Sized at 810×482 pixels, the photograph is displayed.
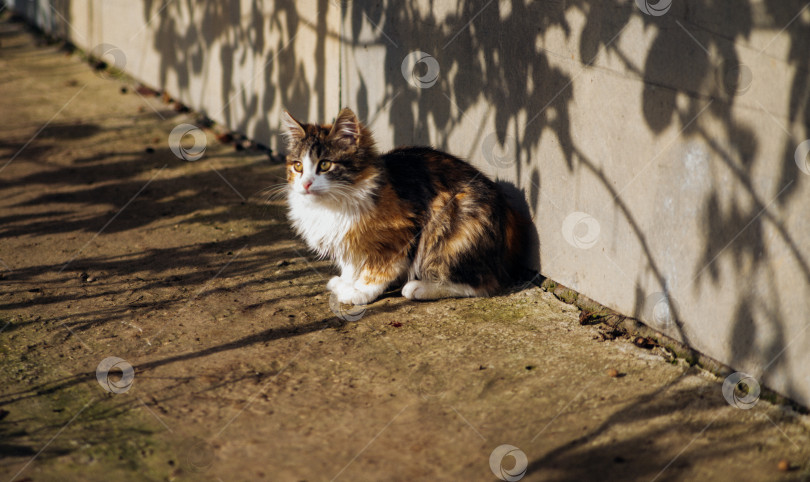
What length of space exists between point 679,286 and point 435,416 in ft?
4.63

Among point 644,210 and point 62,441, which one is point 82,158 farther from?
point 644,210

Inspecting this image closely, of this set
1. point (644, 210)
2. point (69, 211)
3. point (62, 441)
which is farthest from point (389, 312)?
point (69, 211)

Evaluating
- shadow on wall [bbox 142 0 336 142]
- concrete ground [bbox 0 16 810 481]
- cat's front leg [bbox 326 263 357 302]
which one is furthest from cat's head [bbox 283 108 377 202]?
shadow on wall [bbox 142 0 336 142]

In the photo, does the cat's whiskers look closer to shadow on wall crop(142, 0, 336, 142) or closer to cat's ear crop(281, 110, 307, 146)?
shadow on wall crop(142, 0, 336, 142)

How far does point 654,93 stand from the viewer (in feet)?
13.1

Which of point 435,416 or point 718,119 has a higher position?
point 718,119

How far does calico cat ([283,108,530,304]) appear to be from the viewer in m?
4.71

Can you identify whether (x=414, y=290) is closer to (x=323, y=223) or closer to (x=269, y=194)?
(x=323, y=223)

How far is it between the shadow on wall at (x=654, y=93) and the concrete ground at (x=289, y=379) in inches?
21.8

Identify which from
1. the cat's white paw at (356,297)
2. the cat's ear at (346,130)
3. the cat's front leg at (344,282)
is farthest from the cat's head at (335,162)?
the cat's white paw at (356,297)

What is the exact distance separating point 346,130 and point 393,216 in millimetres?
579

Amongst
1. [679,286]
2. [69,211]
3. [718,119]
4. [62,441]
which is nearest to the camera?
[62,441]

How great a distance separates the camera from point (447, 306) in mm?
4828

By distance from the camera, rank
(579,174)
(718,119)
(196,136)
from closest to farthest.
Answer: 1. (718,119)
2. (579,174)
3. (196,136)
